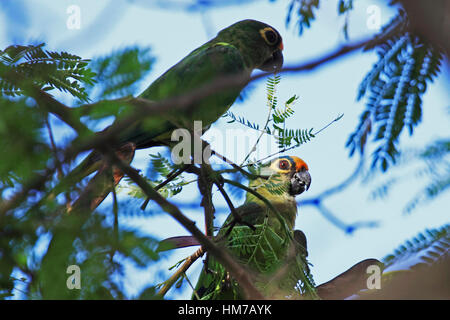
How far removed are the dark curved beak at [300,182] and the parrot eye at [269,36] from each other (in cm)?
132

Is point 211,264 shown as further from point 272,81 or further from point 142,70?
point 142,70

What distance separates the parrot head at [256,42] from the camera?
3.88 metres

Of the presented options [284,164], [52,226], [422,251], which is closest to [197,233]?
[52,226]

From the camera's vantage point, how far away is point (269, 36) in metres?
4.03

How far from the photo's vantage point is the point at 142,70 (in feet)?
3.47

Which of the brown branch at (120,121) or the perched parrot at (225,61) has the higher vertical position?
the perched parrot at (225,61)

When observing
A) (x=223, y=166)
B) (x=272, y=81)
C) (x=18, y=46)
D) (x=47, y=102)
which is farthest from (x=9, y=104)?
(x=272, y=81)

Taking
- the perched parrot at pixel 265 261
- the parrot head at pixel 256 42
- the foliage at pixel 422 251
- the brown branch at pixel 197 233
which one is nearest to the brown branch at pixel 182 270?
the perched parrot at pixel 265 261

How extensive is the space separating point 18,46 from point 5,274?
2.94ft

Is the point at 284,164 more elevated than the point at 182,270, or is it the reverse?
the point at 284,164

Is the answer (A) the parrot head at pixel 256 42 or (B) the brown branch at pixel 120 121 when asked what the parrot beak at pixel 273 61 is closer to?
(A) the parrot head at pixel 256 42

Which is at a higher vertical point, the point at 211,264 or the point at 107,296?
the point at 211,264

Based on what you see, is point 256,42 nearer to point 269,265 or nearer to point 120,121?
point 269,265

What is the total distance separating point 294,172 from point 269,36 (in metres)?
1.37
